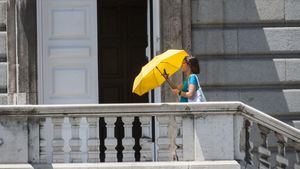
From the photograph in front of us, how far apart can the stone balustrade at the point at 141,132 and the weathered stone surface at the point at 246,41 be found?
235 centimetres

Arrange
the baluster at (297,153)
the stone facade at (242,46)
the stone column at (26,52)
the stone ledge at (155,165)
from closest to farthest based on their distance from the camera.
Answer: the stone ledge at (155,165)
the baluster at (297,153)
the stone column at (26,52)
the stone facade at (242,46)

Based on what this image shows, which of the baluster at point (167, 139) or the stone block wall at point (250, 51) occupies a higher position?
the stone block wall at point (250, 51)

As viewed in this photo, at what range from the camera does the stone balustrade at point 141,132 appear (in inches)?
280

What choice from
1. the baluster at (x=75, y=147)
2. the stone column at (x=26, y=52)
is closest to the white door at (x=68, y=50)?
the stone column at (x=26, y=52)

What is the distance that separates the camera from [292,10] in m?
9.52

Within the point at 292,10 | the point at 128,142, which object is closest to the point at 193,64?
the point at 128,142

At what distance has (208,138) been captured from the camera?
23.5ft

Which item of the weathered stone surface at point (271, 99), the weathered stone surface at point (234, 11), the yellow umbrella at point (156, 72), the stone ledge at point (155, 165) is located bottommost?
the stone ledge at point (155, 165)

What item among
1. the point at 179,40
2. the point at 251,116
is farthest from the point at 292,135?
the point at 179,40

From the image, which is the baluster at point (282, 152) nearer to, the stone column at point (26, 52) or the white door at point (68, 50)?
the white door at point (68, 50)

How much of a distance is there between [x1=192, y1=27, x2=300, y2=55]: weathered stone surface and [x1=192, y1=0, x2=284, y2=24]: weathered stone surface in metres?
0.14

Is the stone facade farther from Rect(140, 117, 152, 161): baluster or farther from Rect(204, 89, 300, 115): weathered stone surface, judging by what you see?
Rect(140, 117, 152, 161): baluster

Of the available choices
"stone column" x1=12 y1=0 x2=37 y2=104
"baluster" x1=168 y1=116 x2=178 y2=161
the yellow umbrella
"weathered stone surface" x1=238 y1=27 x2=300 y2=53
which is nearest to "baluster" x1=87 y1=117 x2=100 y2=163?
the yellow umbrella

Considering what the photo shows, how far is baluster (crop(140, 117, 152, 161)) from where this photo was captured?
7211mm
